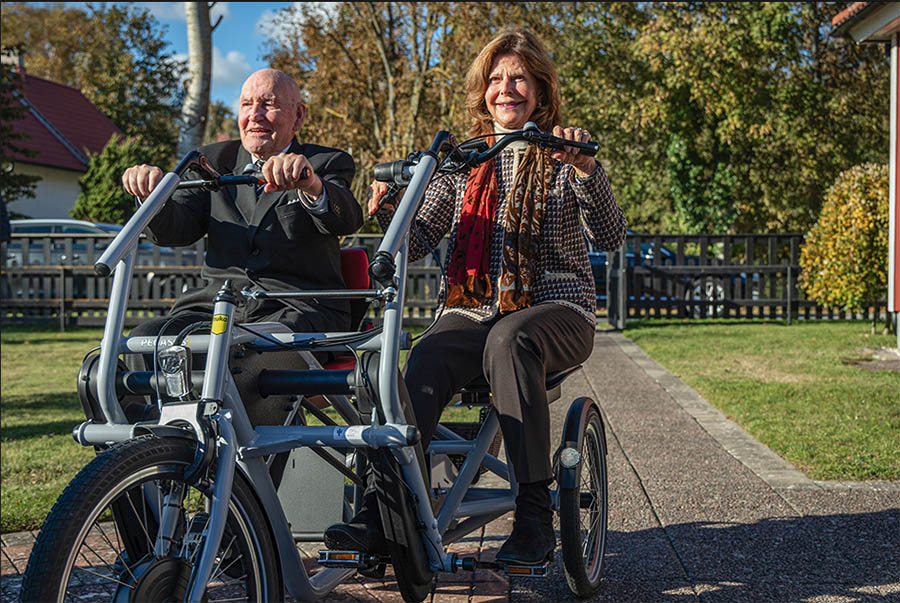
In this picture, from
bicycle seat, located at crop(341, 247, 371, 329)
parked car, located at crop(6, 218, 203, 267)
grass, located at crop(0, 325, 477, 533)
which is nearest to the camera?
bicycle seat, located at crop(341, 247, 371, 329)

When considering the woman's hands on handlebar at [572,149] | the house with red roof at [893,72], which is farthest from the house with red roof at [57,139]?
the woman's hands on handlebar at [572,149]

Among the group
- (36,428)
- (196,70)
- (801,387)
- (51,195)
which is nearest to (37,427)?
(36,428)

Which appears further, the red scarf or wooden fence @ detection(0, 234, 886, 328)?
wooden fence @ detection(0, 234, 886, 328)

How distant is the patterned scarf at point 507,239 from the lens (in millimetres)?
3570

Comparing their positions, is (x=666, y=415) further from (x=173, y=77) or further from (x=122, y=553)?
(x=173, y=77)

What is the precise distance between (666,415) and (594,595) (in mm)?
4096

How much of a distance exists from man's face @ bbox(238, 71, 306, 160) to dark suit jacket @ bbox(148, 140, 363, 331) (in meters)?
0.15

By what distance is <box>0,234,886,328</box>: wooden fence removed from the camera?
16.6m

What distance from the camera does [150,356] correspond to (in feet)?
10.2

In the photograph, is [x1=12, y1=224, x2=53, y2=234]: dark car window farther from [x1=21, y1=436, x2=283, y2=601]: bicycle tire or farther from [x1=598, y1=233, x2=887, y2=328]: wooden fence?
[x1=21, y1=436, x2=283, y2=601]: bicycle tire

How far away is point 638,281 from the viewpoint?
16812 mm

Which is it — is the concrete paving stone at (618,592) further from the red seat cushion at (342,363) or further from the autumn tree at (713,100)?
the autumn tree at (713,100)

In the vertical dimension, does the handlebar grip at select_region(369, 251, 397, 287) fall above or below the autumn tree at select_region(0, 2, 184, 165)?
below

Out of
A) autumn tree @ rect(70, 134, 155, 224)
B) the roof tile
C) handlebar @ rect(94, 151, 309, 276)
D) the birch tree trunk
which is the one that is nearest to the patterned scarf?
handlebar @ rect(94, 151, 309, 276)
